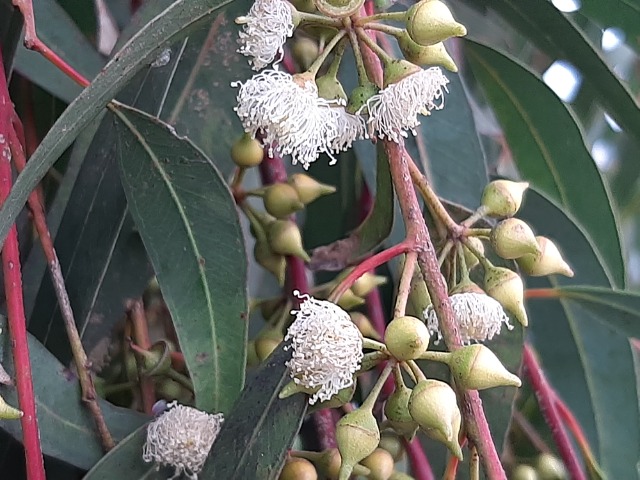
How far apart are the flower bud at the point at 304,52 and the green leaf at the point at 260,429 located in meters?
0.37

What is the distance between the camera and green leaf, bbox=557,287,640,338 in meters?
0.92

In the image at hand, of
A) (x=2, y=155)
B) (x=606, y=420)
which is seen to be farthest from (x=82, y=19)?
(x=606, y=420)

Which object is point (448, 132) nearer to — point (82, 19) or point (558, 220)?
point (558, 220)

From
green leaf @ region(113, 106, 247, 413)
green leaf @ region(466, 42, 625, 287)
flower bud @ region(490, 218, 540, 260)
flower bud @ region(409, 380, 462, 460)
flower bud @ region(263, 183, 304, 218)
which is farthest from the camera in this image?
green leaf @ region(466, 42, 625, 287)

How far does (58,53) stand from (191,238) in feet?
0.89

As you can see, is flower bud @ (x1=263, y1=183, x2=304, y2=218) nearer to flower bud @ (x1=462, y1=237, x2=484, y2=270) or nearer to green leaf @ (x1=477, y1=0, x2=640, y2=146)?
flower bud @ (x1=462, y1=237, x2=484, y2=270)

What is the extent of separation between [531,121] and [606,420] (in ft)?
1.23

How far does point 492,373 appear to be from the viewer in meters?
0.57

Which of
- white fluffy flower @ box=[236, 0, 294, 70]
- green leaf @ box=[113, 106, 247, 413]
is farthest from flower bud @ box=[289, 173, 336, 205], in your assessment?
white fluffy flower @ box=[236, 0, 294, 70]

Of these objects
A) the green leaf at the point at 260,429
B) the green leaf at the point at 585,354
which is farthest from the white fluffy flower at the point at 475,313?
the green leaf at the point at 585,354

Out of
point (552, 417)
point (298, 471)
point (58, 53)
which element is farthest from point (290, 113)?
point (552, 417)

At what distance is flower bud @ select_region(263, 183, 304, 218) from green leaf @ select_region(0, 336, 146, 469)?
0.79 feet

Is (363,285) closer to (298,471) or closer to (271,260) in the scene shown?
(271,260)

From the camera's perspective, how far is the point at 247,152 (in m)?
0.88
